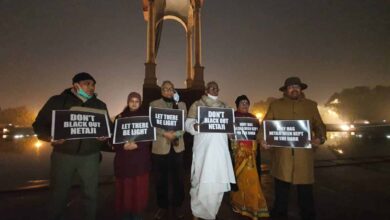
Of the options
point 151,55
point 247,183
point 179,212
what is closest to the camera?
point 247,183

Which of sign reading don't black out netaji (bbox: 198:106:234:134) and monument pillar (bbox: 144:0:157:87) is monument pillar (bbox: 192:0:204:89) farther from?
sign reading don't black out netaji (bbox: 198:106:234:134)

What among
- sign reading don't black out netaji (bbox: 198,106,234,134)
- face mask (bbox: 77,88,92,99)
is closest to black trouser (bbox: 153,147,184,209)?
sign reading don't black out netaji (bbox: 198,106,234,134)

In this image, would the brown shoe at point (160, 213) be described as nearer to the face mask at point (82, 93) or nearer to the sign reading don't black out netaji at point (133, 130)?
the sign reading don't black out netaji at point (133, 130)

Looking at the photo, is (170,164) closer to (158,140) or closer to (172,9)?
(158,140)

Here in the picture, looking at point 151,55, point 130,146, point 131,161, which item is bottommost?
point 131,161

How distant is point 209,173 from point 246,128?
129 centimetres

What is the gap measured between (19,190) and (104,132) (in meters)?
4.21

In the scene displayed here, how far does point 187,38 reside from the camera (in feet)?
57.4

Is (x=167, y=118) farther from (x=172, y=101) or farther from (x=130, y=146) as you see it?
(x=130, y=146)

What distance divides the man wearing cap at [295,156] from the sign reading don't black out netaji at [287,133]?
0.11m

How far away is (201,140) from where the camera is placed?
3.88m

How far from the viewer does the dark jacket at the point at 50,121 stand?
3262mm

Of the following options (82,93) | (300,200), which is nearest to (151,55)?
(82,93)

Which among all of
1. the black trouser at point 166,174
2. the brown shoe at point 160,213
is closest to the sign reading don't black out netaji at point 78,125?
the black trouser at point 166,174
